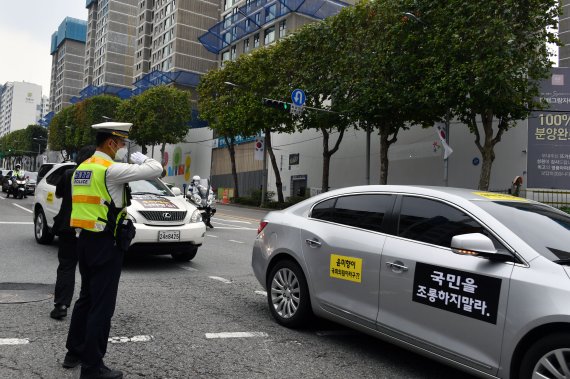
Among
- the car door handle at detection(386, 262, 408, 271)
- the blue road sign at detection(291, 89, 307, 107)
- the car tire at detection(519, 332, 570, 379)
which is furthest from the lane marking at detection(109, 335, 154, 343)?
the blue road sign at detection(291, 89, 307, 107)

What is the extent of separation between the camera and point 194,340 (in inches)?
179

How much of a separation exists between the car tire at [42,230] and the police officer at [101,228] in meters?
7.28

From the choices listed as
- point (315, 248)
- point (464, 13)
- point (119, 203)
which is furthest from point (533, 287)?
point (464, 13)

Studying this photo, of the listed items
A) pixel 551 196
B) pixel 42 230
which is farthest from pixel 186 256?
pixel 551 196

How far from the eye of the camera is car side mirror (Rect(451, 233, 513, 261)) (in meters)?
3.25

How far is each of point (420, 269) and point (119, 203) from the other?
221 cm

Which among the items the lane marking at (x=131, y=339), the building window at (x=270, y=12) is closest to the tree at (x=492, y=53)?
the lane marking at (x=131, y=339)

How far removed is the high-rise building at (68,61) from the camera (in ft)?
419

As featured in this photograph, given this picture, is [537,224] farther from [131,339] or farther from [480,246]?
[131,339]

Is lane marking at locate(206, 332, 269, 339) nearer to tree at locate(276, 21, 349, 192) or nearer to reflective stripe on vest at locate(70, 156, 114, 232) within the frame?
reflective stripe on vest at locate(70, 156, 114, 232)

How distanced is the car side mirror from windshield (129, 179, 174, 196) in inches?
251

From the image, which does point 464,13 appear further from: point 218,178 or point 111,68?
point 111,68

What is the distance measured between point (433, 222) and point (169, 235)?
494 cm

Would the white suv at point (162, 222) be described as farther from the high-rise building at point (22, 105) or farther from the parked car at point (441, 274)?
the high-rise building at point (22, 105)
